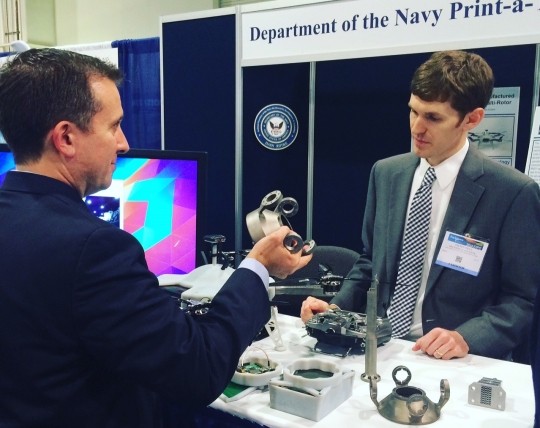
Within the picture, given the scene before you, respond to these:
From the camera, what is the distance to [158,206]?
202cm

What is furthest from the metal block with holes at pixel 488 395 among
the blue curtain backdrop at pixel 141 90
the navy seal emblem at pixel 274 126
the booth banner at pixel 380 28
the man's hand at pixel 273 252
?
the blue curtain backdrop at pixel 141 90

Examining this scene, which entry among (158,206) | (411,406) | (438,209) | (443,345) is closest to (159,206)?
(158,206)

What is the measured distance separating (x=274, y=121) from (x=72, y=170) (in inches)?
81.0

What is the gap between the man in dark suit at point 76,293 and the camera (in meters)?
0.91

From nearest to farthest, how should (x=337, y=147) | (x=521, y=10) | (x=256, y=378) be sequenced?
(x=256, y=378), (x=521, y=10), (x=337, y=147)

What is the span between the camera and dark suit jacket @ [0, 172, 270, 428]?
35.6 inches

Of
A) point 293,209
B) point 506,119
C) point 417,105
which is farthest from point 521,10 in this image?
point 293,209

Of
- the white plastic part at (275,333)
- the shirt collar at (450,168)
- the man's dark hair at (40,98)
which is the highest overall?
the man's dark hair at (40,98)

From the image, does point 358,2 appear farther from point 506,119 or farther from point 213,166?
point 213,166

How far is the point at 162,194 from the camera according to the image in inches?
79.1

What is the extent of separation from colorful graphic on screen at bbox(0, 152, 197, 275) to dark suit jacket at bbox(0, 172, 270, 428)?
38.4 inches

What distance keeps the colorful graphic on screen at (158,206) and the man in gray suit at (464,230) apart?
577 mm

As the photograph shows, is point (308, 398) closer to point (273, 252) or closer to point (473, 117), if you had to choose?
point (273, 252)

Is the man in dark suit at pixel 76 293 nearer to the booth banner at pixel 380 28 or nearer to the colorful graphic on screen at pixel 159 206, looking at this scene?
the colorful graphic on screen at pixel 159 206
